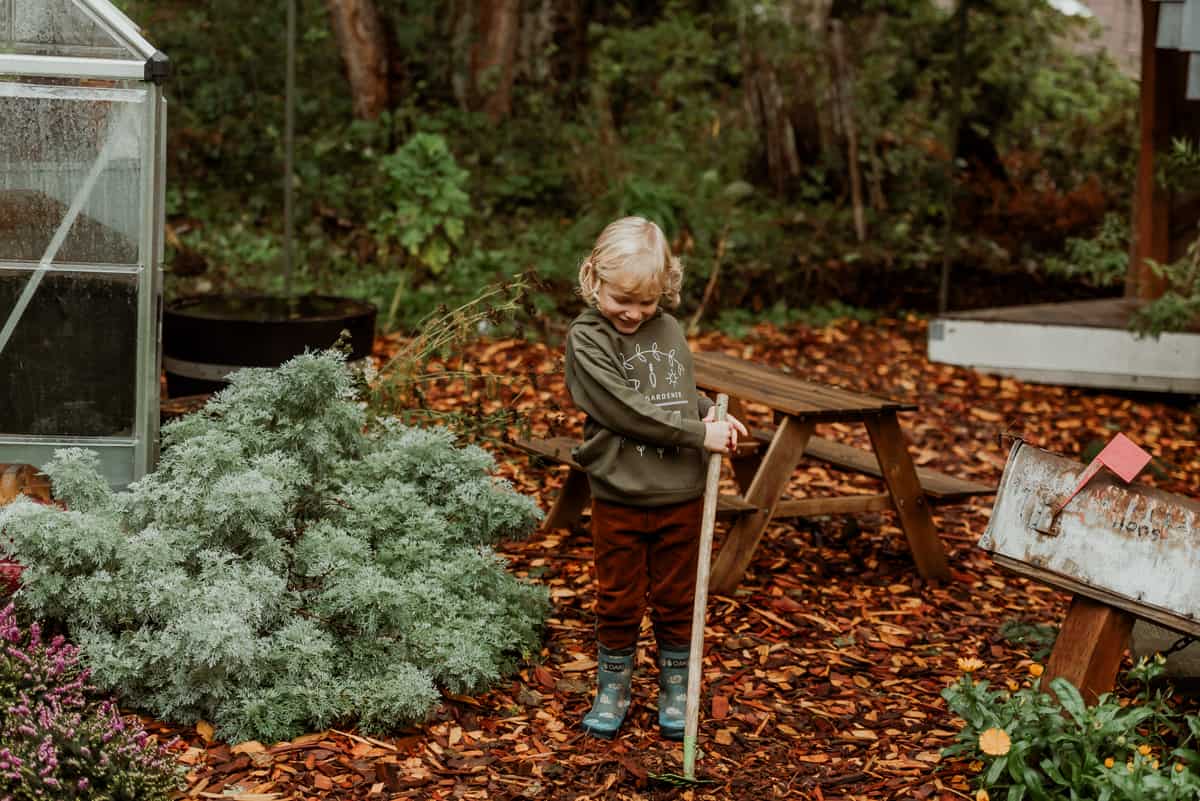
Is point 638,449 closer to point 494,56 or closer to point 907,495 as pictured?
point 907,495

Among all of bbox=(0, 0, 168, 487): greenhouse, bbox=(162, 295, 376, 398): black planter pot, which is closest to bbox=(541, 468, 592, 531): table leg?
bbox=(162, 295, 376, 398): black planter pot

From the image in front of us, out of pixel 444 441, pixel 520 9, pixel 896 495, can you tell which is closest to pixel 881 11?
pixel 520 9

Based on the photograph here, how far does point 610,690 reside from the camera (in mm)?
4113

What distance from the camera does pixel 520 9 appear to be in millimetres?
11578

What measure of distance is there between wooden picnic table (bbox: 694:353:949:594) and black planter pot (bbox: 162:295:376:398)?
1596mm

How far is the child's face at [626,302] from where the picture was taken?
151 inches

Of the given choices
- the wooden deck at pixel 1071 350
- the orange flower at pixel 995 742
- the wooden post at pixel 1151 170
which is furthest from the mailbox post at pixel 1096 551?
the wooden post at pixel 1151 170

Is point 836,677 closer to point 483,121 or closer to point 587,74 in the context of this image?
point 483,121

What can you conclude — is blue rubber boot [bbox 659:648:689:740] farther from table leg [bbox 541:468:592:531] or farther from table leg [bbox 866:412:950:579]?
table leg [bbox 541:468:592:531]

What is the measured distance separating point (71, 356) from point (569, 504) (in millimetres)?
2002

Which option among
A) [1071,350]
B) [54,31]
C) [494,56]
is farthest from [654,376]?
[494,56]

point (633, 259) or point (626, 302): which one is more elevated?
point (633, 259)

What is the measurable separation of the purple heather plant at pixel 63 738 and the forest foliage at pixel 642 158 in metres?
5.50

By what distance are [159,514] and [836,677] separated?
7.26 feet
